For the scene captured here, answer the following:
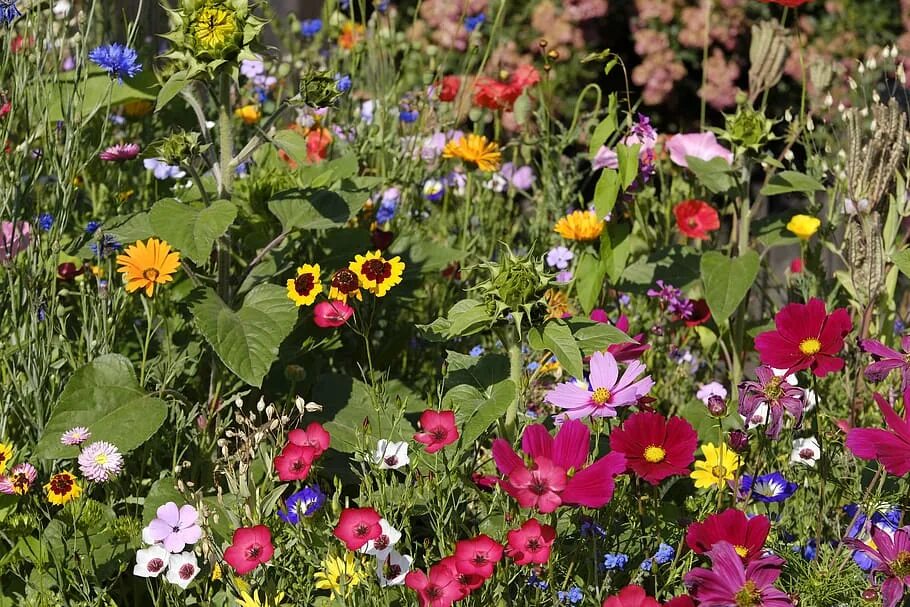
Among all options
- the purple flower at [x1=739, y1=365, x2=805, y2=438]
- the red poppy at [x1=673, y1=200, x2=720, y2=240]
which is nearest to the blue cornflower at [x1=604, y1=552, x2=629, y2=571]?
the purple flower at [x1=739, y1=365, x2=805, y2=438]

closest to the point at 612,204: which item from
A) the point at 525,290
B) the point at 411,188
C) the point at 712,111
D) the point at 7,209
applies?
the point at 525,290

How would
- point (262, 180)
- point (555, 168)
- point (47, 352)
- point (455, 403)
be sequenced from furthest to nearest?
point (555, 168) < point (262, 180) < point (47, 352) < point (455, 403)

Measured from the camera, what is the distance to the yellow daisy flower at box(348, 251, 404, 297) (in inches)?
75.5

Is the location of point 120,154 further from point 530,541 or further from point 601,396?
point 530,541

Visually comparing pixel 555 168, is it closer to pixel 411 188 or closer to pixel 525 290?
pixel 411 188

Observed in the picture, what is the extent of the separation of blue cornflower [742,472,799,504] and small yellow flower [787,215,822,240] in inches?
27.9

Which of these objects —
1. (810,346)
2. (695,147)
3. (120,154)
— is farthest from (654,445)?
(120,154)

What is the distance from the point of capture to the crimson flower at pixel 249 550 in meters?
1.48

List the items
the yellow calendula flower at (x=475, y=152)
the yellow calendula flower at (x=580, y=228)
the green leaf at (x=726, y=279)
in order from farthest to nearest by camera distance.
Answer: the yellow calendula flower at (x=475, y=152) → the yellow calendula flower at (x=580, y=228) → the green leaf at (x=726, y=279)

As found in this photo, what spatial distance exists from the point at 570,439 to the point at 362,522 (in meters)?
0.31

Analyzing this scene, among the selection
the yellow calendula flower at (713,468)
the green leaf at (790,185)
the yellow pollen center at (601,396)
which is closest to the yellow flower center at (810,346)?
the yellow calendula flower at (713,468)

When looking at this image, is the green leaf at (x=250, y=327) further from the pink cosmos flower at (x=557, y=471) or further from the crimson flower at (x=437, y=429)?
the pink cosmos flower at (x=557, y=471)

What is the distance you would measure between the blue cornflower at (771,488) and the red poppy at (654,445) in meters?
0.33

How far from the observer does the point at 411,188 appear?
3.04m
